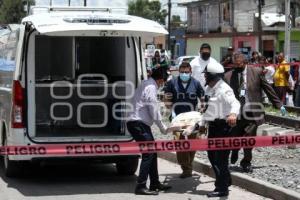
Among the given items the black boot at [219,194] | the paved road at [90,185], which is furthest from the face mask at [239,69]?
the black boot at [219,194]

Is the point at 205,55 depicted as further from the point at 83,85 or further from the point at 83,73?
the point at 83,73

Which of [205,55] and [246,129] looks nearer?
[246,129]

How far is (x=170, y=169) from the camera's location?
1104 centimetres

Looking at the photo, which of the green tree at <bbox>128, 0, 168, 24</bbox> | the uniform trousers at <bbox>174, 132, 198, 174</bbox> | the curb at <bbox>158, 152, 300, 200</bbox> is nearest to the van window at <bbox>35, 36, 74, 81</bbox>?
the uniform trousers at <bbox>174, 132, 198, 174</bbox>

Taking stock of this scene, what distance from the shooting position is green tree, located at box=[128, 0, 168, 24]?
3706 inches

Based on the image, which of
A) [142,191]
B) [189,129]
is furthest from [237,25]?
[142,191]

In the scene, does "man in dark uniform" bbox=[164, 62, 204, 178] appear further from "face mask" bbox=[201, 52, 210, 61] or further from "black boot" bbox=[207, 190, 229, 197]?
"black boot" bbox=[207, 190, 229, 197]

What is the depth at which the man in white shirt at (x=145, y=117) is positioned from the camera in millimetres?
8699

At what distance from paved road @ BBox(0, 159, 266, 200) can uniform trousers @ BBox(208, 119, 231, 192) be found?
231 millimetres

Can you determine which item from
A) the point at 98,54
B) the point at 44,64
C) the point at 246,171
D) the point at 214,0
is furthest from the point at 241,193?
the point at 214,0

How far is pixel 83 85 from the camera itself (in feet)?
36.4

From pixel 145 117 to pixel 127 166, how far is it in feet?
5.77

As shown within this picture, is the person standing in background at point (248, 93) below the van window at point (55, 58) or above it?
below

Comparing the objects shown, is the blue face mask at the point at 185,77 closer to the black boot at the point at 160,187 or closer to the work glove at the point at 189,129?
the work glove at the point at 189,129
